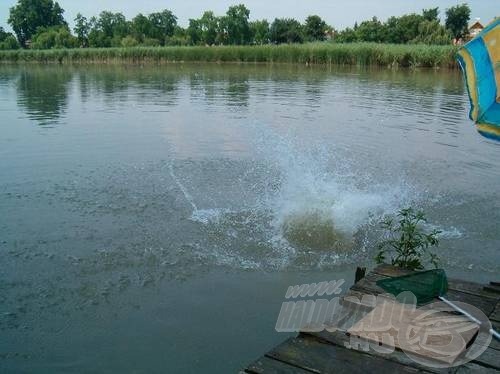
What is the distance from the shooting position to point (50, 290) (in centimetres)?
587

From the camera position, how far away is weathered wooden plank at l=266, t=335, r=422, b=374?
3.36 metres

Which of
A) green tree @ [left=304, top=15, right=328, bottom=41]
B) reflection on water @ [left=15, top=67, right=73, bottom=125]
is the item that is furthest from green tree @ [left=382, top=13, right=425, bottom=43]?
reflection on water @ [left=15, top=67, right=73, bottom=125]

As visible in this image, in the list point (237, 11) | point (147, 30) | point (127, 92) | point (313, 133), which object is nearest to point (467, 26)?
point (237, 11)

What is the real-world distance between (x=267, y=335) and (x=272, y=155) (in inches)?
305

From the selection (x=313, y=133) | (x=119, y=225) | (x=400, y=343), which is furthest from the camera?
(x=313, y=133)

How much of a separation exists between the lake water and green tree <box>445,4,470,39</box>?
72487 mm

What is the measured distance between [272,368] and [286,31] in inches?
3769

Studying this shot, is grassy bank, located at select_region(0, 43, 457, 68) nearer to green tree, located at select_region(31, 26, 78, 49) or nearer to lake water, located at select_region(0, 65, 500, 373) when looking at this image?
green tree, located at select_region(31, 26, 78, 49)

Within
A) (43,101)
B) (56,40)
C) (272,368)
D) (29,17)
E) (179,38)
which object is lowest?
(272,368)

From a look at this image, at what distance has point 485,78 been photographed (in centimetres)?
Result: 355

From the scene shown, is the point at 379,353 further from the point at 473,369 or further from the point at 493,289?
the point at 493,289

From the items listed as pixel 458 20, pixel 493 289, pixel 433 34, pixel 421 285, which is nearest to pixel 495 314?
pixel 493 289

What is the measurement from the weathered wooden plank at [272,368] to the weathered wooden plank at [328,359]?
39 millimetres

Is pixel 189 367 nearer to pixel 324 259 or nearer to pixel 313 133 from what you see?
pixel 324 259
